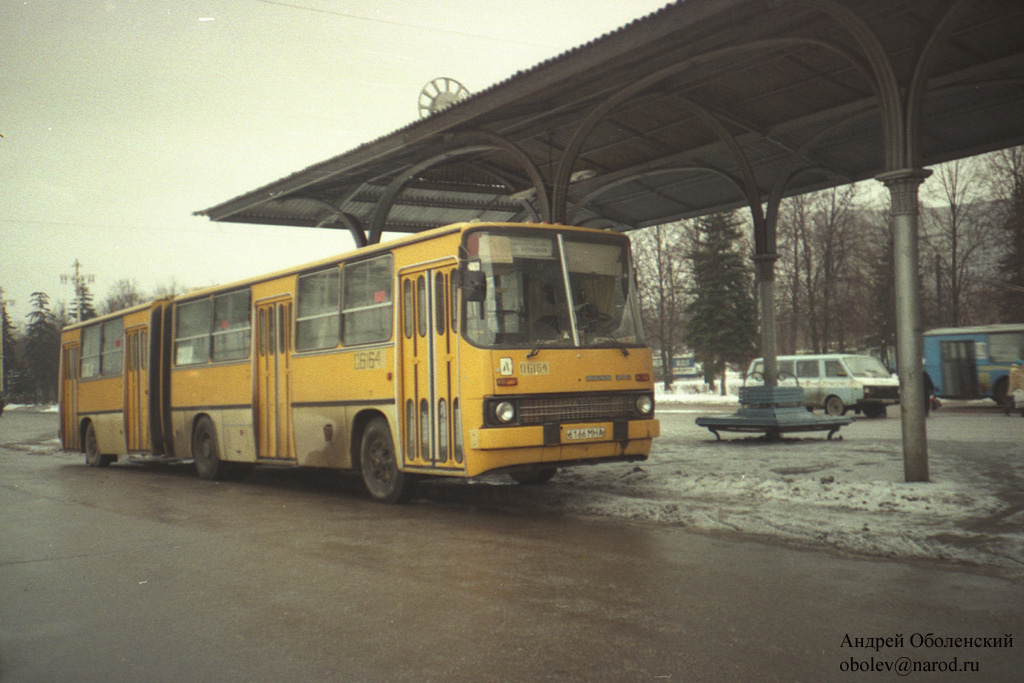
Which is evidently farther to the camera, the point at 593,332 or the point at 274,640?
the point at 593,332

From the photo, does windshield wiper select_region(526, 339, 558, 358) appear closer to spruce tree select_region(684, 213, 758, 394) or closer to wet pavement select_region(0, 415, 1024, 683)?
wet pavement select_region(0, 415, 1024, 683)

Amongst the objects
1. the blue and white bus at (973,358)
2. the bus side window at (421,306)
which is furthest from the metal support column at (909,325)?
the blue and white bus at (973,358)

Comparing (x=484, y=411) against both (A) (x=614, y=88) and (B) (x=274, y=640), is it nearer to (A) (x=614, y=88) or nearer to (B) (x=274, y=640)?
(B) (x=274, y=640)

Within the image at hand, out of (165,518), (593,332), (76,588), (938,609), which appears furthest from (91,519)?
(938,609)

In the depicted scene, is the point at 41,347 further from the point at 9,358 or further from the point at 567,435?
the point at 567,435

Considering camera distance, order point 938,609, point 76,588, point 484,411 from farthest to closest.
A: point 484,411, point 76,588, point 938,609

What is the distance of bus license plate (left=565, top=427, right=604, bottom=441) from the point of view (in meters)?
9.99

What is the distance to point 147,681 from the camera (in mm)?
4469

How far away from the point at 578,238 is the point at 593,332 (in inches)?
46.1

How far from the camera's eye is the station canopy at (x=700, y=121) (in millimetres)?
11102

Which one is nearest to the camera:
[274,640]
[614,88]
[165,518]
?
[274,640]

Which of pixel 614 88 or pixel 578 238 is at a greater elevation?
pixel 614 88

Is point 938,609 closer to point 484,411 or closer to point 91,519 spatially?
point 484,411

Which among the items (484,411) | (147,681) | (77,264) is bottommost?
(147,681)
